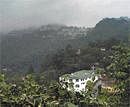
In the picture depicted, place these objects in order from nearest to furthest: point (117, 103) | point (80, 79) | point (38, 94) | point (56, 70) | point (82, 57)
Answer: point (38, 94) < point (117, 103) < point (80, 79) < point (56, 70) < point (82, 57)

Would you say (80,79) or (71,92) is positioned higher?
(71,92)

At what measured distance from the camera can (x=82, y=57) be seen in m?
80.8

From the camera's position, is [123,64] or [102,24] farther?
[102,24]

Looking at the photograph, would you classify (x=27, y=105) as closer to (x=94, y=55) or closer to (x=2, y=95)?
(x=2, y=95)

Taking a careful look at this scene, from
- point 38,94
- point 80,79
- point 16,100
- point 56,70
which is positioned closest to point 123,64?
point 38,94


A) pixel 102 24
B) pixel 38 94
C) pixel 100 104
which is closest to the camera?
pixel 38 94

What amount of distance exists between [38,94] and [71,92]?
200 cm

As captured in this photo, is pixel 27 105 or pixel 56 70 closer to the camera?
pixel 27 105

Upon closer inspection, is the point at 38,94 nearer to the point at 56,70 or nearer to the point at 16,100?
the point at 16,100

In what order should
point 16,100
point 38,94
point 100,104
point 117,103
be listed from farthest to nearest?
point 117,103
point 100,104
point 38,94
point 16,100

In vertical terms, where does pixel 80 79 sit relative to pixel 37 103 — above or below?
below

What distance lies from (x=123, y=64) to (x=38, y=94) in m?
6.12

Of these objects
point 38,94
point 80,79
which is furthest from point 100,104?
point 80,79

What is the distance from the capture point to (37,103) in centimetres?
1992
